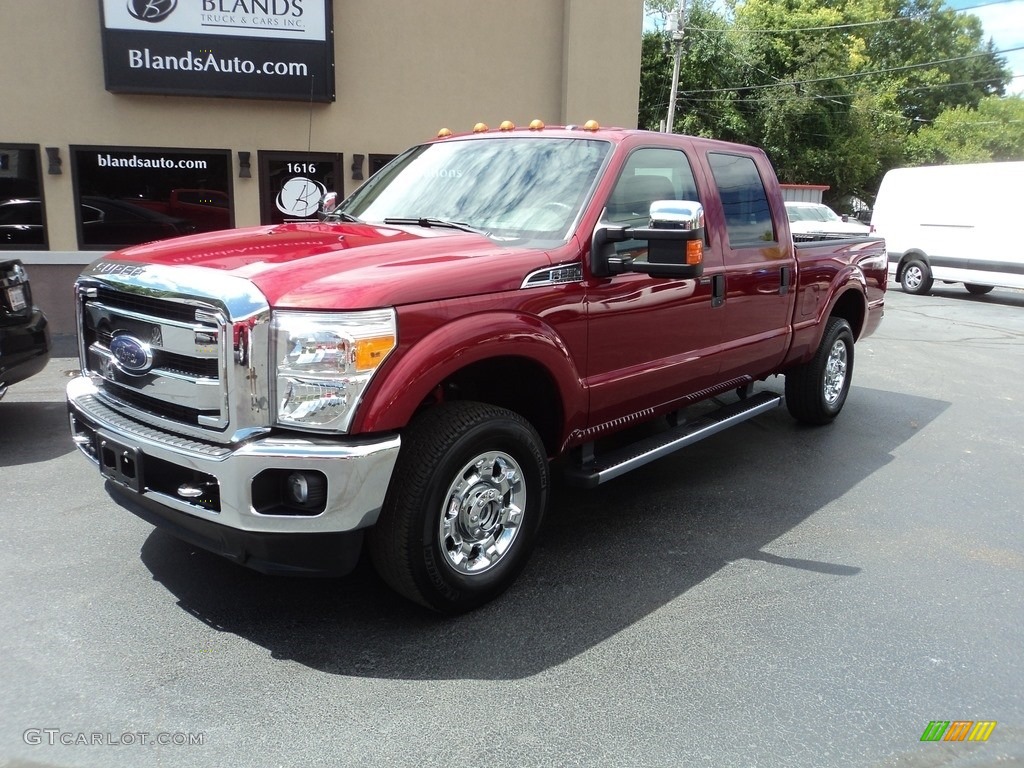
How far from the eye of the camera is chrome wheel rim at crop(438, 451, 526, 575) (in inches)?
134

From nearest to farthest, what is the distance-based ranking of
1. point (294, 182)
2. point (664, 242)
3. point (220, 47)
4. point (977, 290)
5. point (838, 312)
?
point (664, 242), point (838, 312), point (220, 47), point (294, 182), point (977, 290)

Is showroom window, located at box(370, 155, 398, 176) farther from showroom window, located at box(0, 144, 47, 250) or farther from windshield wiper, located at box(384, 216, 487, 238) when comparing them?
windshield wiper, located at box(384, 216, 487, 238)

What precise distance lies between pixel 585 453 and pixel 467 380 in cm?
82

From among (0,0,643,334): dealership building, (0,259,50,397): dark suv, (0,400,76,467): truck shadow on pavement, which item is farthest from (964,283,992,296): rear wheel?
(0,259,50,397): dark suv

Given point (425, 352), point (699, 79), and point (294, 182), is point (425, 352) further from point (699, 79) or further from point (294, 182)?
point (699, 79)

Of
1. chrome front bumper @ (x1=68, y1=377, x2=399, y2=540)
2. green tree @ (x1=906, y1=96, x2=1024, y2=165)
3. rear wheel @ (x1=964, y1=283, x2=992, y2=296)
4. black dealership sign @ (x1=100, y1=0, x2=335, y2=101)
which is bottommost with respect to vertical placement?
rear wheel @ (x1=964, y1=283, x2=992, y2=296)

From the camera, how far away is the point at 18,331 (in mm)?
5723

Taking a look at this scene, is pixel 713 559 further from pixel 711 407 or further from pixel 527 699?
pixel 711 407

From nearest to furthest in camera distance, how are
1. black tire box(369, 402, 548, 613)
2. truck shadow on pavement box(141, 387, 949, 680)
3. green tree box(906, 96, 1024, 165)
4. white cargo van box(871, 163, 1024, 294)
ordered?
1. black tire box(369, 402, 548, 613)
2. truck shadow on pavement box(141, 387, 949, 680)
3. white cargo van box(871, 163, 1024, 294)
4. green tree box(906, 96, 1024, 165)

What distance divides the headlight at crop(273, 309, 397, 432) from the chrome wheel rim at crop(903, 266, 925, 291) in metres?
16.8

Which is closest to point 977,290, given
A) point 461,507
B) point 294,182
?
point 294,182

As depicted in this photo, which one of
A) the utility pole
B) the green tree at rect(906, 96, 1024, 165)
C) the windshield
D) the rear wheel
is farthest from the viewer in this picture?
the green tree at rect(906, 96, 1024, 165)

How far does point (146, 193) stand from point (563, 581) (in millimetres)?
8021

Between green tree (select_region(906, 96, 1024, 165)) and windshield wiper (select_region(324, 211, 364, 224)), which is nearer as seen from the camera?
windshield wiper (select_region(324, 211, 364, 224))
